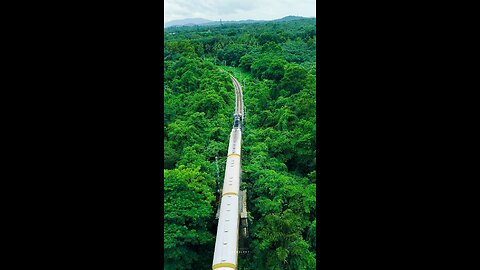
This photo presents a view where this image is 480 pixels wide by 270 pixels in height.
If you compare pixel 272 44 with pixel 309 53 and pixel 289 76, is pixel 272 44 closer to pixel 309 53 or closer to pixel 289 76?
pixel 309 53

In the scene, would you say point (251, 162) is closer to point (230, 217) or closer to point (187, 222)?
→ point (187, 222)

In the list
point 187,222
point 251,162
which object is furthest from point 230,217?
point 251,162

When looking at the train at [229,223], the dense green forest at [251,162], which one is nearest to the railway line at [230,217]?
the train at [229,223]

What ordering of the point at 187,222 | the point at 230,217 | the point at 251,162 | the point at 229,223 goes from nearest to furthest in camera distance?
the point at 229,223 < the point at 230,217 < the point at 187,222 < the point at 251,162

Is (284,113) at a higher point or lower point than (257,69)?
lower

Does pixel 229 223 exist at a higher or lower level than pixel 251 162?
lower
